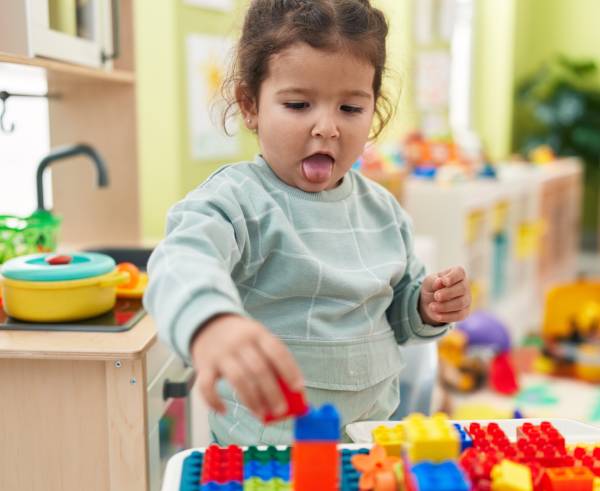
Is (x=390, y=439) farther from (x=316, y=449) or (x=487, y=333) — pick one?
(x=487, y=333)

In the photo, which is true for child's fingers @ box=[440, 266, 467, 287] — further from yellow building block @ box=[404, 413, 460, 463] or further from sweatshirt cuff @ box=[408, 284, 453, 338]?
yellow building block @ box=[404, 413, 460, 463]

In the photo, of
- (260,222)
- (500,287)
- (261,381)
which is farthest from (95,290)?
(500,287)

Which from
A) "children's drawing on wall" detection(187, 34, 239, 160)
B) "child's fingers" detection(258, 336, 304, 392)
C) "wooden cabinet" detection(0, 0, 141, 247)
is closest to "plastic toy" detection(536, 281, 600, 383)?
"children's drawing on wall" detection(187, 34, 239, 160)

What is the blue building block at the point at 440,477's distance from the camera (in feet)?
1.67

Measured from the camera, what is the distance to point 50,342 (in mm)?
989

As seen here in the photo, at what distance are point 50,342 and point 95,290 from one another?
123 mm

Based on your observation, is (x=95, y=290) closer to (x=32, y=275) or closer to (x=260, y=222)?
(x=32, y=275)

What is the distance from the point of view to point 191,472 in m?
0.63

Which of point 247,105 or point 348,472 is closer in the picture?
point 348,472

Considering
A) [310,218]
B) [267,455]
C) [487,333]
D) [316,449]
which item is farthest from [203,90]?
[316,449]

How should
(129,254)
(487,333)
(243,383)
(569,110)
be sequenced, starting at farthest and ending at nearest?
(569,110) → (487,333) → (129,254) → (243,383)

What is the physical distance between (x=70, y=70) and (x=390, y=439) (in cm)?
94

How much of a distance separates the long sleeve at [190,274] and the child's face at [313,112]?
14 centimetres

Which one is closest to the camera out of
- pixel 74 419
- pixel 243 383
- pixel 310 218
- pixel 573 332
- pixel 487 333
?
pixel 243 383
